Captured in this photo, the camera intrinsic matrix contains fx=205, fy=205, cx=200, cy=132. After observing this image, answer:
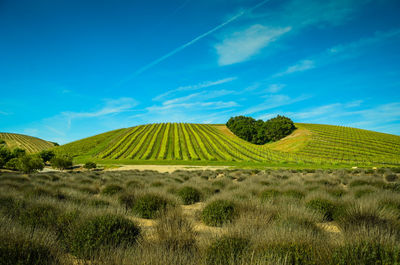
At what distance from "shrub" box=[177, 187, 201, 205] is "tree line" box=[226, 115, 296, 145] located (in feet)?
336

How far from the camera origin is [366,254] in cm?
321

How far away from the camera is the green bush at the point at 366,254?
9.93 ft

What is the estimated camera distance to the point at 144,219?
794 centimetres

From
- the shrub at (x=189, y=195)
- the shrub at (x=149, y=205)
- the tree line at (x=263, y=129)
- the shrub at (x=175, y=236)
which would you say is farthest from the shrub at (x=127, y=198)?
the tree line at (x=263, y=129)

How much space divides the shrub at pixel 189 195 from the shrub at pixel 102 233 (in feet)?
19.8

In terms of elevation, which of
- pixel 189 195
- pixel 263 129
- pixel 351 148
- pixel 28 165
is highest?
pixel 263 129

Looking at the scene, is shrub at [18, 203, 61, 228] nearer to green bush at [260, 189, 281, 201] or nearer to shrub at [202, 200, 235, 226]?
shrub at [202, 200, 235, 226]

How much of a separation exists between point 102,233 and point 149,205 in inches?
149

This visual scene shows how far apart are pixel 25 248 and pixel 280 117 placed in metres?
122

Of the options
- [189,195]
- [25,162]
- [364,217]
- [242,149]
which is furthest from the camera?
[242,149]

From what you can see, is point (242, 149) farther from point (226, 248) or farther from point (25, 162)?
point (226, 248)

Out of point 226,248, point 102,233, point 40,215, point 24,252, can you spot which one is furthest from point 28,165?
point 226,248

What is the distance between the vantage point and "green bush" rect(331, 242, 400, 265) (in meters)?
3.03

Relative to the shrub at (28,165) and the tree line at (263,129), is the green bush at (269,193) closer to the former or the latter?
the shrub at (28,165)
